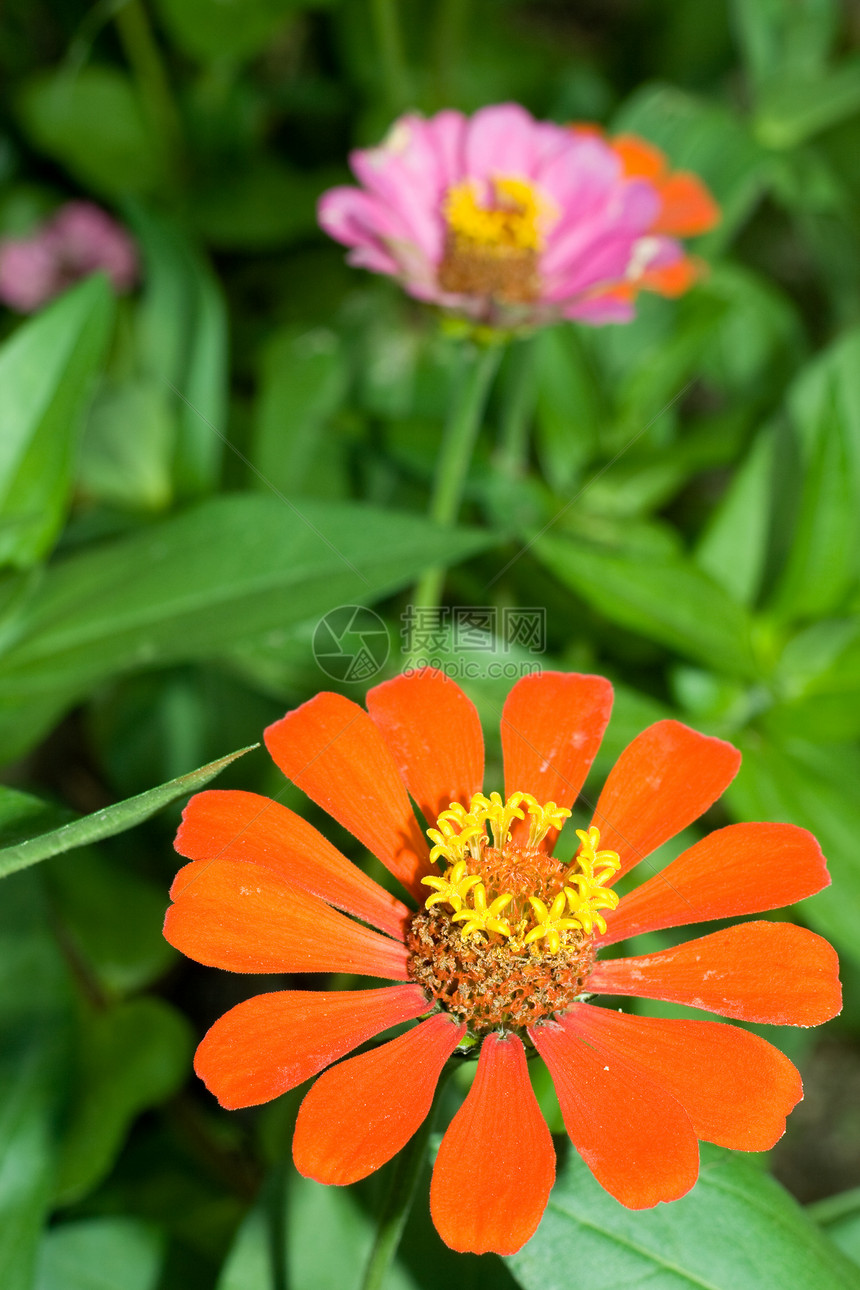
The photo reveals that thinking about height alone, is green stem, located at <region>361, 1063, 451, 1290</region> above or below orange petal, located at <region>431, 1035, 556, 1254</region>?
below

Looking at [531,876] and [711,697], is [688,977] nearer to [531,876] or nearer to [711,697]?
[531,876]

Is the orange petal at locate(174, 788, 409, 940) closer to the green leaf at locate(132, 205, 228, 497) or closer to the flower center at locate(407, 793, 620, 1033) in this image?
the flower center at locate(407, 793, 620, 1033)

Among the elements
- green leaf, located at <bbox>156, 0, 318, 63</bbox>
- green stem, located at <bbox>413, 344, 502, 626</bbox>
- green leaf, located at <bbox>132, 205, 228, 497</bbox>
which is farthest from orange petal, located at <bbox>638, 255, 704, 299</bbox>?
green leaf, located at <bbox>156, 0, 318, 63</bbox>

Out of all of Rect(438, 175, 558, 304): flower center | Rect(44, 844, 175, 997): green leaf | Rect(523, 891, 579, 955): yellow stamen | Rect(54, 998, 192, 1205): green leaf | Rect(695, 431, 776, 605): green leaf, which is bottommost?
Rect(54, 998, 192, 1205): green leaf

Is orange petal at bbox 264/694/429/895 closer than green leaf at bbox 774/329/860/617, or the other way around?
orange petal at bbox 264/694/429/895

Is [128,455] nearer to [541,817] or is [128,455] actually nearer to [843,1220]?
[541,817]

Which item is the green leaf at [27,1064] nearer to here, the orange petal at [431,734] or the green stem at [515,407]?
the orange petal at [431,734]

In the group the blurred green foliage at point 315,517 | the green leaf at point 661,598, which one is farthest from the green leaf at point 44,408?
the green leaf at point 661,598

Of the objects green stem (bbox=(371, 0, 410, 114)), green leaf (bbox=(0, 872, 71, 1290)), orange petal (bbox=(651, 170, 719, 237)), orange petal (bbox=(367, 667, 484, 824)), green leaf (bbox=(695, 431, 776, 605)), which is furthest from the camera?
green stem (bbox=(371, 0, 410, 114))
